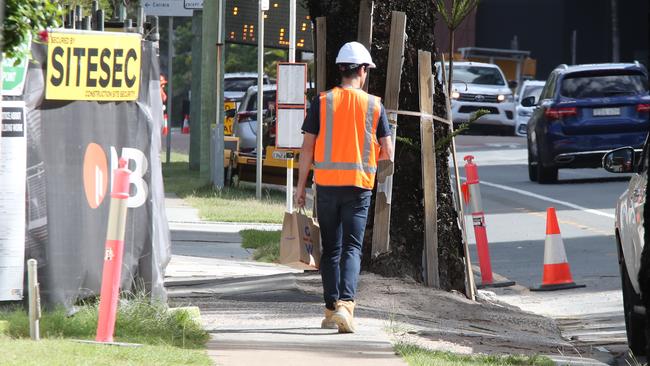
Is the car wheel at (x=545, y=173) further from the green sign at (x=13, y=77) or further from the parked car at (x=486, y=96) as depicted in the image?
the green sign at (x=13, y=77)

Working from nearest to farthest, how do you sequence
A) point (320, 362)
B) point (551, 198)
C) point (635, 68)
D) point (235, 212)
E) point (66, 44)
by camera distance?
point (320, 362), point (66, 44), point (235, 212), point (551, 198), point (635, 68)

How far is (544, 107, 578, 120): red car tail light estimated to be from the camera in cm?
2520

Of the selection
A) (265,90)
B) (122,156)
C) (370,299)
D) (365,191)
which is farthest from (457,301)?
(265,90)

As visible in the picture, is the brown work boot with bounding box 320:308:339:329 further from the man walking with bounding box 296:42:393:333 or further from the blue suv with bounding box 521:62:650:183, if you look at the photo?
the blue suv with bounding box 521:62:650:183

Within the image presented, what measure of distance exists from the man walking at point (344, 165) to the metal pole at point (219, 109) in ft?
47.7

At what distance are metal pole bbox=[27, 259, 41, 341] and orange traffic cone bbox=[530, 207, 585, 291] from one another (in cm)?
661

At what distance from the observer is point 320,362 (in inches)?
322

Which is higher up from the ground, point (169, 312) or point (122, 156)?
point (122, 156)

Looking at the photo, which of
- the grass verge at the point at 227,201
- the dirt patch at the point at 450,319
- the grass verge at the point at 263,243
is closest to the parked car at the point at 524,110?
the grass verge at the point at 227,201

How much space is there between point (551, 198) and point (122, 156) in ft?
48.7

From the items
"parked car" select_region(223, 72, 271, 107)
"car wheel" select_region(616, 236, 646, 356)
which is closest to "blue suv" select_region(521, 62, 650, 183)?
"parked car" select_region(223, 72, 271, 107)

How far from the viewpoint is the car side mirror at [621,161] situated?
987cm

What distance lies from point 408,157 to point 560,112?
1362 cm

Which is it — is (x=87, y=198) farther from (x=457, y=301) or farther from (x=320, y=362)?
(x=457, y=301)
